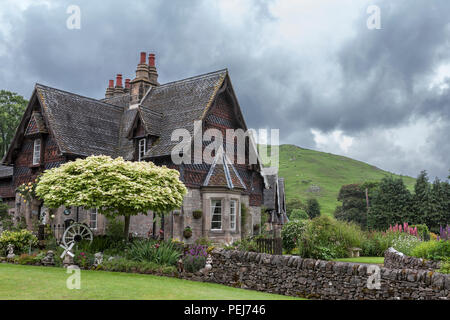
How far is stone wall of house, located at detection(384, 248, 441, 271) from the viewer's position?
47.2 feet

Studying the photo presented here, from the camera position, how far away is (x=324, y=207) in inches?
4518

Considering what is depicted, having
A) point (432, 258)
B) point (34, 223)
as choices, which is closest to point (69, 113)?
point (34, 223)

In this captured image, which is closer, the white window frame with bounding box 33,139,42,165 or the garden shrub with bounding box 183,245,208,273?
the garden shrub with bounding box 183,245,208,273

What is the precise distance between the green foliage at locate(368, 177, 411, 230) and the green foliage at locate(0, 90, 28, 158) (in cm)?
4199

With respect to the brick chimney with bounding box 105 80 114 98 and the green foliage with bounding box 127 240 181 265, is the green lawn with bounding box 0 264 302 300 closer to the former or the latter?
the green foliage with bounding box 127 240 181 265

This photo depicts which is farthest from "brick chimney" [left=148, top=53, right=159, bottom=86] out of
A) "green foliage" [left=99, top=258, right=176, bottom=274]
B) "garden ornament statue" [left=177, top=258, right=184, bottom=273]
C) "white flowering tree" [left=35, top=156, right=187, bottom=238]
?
"garden ornament statue" [left=177, top=258, right=184, bottom=273]

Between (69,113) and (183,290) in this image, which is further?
(69,113)

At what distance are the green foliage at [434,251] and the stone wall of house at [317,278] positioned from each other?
13.7 feet

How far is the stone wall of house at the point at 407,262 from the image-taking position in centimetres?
1440

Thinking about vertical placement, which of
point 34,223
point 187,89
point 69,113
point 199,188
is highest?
point 187,89

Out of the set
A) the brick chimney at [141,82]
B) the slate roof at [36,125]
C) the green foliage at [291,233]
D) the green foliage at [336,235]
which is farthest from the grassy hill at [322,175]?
the slate roof at [36,125]

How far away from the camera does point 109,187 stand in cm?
1777
